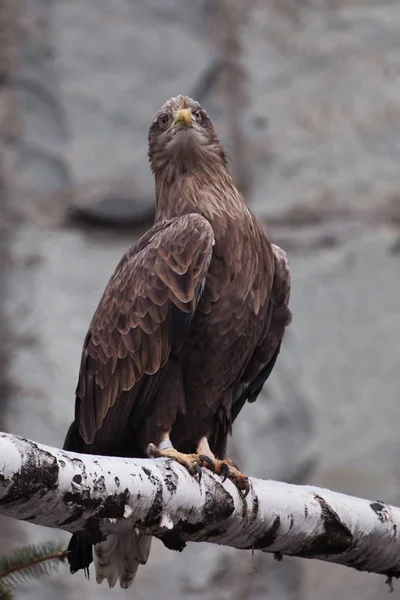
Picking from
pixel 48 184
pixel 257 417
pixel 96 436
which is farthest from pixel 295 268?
pixel 96 436

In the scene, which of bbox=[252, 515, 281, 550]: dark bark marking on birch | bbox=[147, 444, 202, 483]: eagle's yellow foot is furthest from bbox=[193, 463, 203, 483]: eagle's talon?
bbox=[252, 515, 281, 550]: dark bark marking on birch

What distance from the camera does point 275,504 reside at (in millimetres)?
3145

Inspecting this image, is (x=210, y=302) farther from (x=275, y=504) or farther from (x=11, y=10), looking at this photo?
(x=11, y=10)

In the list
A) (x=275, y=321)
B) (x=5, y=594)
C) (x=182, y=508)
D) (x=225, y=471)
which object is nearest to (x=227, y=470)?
(x=225, y=471)

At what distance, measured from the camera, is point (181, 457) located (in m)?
3.17

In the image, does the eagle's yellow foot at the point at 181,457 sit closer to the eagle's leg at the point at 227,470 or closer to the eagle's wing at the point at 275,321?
the eagle's leg at the point at 227,470

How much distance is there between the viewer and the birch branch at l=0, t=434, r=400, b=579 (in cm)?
241

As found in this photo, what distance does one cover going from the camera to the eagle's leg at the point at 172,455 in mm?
3097

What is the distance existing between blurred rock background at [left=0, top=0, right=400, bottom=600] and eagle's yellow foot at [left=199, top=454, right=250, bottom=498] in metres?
1.24

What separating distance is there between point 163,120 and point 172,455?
4.13ft

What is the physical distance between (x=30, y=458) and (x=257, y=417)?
7.80ft

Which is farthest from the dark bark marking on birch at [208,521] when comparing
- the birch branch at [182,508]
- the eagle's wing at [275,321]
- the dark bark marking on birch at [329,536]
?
the eagle's wing at [275,321]

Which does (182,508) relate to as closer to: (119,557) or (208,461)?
(208,461)

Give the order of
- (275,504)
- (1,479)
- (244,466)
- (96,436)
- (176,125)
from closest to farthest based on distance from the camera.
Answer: (1,479) → (275,504) → (96,436) → (176,125) → (244,466)
